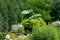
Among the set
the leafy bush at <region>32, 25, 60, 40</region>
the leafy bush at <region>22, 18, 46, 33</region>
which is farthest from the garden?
the leafy bush at <region>32, 25, 60, 40</region>

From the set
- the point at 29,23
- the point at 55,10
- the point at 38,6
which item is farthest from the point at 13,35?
the point at 55,10

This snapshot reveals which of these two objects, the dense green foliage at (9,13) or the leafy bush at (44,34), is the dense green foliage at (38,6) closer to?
the dense green foliage at (9,13)

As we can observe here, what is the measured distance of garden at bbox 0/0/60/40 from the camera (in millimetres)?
17406

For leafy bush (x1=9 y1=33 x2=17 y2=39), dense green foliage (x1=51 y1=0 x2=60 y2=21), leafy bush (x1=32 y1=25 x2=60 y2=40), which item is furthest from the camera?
dense green foliage (x1=51 y1=0 x2=60 y2=21)

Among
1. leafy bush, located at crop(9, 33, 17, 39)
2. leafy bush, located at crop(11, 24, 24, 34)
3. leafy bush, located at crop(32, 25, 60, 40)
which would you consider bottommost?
leafy bush, located at crop(9, 33, 17, 39)

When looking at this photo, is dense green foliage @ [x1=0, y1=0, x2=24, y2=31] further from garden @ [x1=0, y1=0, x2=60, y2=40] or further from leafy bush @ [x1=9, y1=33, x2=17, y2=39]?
leafy bush @ [x1=9, y1=33, x2=17, y2=39]

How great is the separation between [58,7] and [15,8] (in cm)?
530

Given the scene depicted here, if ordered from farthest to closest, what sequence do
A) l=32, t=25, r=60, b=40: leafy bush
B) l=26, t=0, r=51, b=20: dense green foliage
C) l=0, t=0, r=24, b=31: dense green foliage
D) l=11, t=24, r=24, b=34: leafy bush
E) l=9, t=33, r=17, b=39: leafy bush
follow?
l=26, t=0, r=51, b=20: dense green foliage → l=11, t=24, r=24, b=34: leafy bush → l=0, t=0, r=24, b=31: dense green foliage → l=9, t=33, r=17, b=39: leafy bush → l=32, t=25, r=60, b=40: leafy bush

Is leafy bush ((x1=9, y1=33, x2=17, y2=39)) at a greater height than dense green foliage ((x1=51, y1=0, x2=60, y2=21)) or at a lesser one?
lesser

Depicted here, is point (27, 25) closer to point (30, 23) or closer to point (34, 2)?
point (30, 23)

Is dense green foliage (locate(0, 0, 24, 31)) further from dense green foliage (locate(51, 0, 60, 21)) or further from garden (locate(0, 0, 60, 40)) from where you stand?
dense green foliage (locate(51, 0, 60, 21))

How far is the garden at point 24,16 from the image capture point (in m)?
17.4

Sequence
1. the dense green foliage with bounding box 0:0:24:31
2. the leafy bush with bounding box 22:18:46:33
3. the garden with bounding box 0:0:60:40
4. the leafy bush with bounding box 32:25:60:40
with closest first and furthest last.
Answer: the leafy bush with bounding box 32:25:60:40, the garden with bounding box 0:0:60:40, the dense green foliage with bounding box 0:0:24:31, the leafy bush with bounding box 22:18:46:33

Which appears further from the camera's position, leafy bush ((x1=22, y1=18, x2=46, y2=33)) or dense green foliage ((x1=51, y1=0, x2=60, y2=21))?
dense green foliage ((x1=51, y1=0, x2=60, y2=21))
